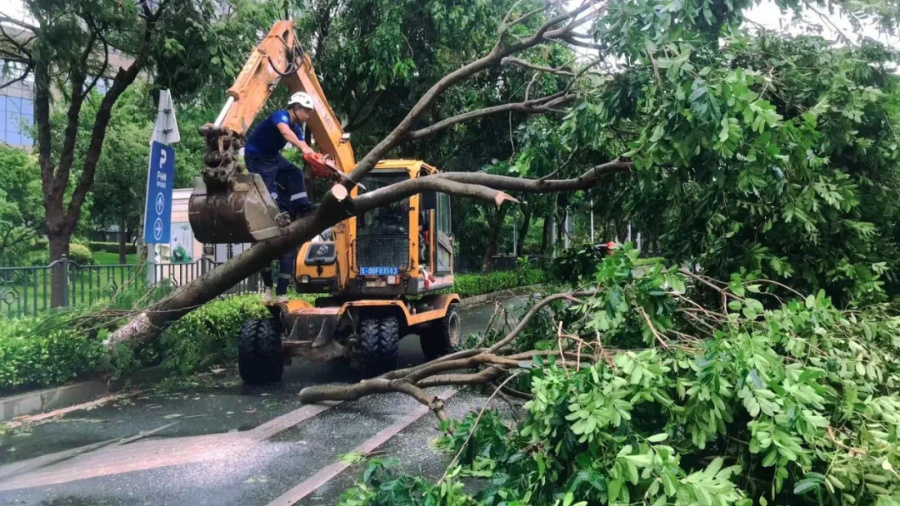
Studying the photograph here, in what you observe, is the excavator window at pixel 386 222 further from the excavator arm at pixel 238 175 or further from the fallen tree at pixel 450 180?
the excavator arm at pixel 238 175

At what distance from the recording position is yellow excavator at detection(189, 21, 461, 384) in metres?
6.04

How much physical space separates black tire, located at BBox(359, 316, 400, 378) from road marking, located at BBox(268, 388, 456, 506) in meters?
1.24

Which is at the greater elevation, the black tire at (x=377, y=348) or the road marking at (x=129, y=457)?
the black tire at (x=377, y=348)

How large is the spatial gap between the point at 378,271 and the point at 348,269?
41cm

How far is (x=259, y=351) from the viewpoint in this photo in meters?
8.13

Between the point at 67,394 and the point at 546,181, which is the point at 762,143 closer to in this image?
the point at 546,181

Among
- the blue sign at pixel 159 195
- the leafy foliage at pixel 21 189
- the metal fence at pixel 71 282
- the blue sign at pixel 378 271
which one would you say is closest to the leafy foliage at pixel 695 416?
the blue sign at pixel 378 271

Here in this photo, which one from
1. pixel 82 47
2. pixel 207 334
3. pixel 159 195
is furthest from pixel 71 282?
pixel 82 47

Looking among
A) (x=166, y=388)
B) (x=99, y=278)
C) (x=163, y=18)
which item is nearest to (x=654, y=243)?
(x=166, y=388)

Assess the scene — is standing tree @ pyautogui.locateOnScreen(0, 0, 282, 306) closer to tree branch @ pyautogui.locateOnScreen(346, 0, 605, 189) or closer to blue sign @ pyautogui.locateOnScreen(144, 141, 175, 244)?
blue sign @ pyautogui.locateOnScreen(144, 141, 175, 244)

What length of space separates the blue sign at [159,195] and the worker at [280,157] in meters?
2.65

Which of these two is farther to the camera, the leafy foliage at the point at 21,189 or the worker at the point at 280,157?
the leafy foliage at the point at 21,189

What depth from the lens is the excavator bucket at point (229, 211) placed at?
506 cm

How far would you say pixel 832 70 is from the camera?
4.48 m
